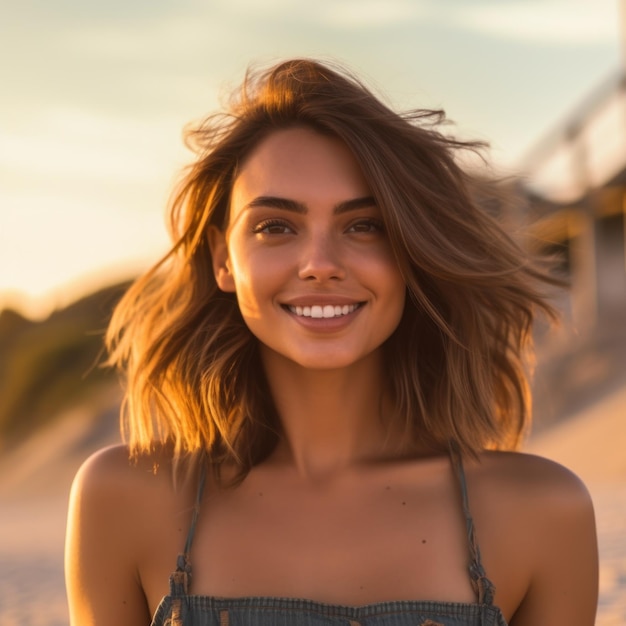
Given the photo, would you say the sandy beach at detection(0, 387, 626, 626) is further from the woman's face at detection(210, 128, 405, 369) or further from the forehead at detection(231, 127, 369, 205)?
the forehead at detection(231, 127, 369, 205)

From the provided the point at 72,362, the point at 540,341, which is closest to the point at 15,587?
the point at 540,341

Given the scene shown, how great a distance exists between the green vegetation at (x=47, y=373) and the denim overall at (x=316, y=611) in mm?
26354

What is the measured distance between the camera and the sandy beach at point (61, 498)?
8.02 metres

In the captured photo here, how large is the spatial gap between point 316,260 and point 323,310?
0.43 ft

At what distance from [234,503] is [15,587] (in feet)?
24.2

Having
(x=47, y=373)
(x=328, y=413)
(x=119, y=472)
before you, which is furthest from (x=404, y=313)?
(x=47, y=373)

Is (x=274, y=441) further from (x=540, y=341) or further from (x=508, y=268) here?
(x=540, y=341)

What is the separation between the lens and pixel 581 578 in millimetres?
2895

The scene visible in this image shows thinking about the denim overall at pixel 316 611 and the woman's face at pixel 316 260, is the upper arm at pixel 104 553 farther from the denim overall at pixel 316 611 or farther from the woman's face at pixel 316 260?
the woman's face at pixel 316 260

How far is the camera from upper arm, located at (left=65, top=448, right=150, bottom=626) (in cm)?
292

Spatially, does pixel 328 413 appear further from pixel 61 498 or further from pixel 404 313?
pixel 61 498

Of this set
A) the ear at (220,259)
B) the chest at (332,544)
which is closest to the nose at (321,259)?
the ear at (220,259)

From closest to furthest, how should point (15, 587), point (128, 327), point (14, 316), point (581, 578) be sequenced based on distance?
1. point (581, 578)
2. point (128, 327)
3. point (15, 587)
4. point (14, 316)

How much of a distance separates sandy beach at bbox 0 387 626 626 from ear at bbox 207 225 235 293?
3.29m
